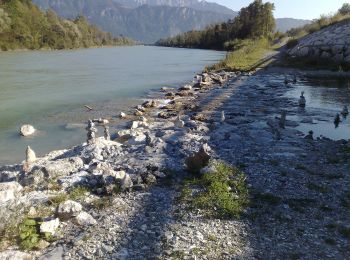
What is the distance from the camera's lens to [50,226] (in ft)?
33.1

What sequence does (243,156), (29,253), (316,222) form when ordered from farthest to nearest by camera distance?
1. (243,156)
2. (316,222)
3. (29,253)

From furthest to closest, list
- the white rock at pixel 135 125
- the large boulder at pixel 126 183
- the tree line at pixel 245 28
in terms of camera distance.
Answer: the tree line at pixel 245 28
the white rock at pixel 135 125
the large boulder at pixel 126 183

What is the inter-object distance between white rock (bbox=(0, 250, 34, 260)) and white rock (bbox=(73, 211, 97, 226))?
1.75m

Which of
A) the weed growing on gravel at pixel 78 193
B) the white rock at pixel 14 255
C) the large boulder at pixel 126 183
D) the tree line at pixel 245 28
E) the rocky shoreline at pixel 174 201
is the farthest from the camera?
the tree line at pixel 245 28

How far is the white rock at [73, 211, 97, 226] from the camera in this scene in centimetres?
1064

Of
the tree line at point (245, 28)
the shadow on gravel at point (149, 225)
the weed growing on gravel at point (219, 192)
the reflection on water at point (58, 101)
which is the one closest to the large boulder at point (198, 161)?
the weed growing on gravel at point (219, 192)

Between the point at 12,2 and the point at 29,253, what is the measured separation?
174330 millimetres

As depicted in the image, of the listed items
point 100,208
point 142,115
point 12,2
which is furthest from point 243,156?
point 12,2

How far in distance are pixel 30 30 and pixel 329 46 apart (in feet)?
436

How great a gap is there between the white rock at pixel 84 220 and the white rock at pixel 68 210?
5.5 inches

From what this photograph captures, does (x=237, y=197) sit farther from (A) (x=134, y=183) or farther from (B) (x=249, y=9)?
(B) (x=249, y=9)

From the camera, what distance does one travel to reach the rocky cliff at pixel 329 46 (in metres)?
51.9

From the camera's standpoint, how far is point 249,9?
449 feet

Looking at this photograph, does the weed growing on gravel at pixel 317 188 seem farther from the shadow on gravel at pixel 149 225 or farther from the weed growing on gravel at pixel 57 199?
the weed growing on gravel at pixel 57 199
